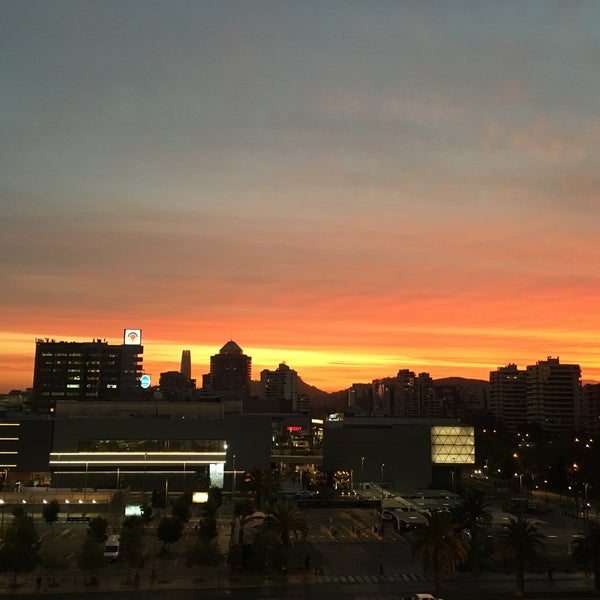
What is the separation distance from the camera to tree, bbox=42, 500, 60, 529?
227 ft

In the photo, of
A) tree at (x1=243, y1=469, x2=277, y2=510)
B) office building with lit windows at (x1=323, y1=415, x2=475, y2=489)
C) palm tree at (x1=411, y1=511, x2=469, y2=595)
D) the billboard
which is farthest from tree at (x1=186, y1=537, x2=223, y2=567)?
the billboard

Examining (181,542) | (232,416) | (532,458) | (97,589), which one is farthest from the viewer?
(532,458)

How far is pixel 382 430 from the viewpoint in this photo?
367 feet

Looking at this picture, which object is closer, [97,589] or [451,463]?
[97,589]

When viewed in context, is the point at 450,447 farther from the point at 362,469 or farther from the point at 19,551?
the point at 19,551

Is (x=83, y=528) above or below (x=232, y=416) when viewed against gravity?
below

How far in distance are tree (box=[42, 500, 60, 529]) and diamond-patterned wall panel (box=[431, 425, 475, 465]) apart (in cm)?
6862

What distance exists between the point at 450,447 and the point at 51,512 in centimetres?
7229

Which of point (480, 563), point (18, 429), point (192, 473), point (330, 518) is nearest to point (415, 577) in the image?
point (480, 563)

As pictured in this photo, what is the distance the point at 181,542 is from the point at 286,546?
547 inches

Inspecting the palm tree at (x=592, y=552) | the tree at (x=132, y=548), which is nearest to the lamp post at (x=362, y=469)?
the palm tree at (x=592, y=552)

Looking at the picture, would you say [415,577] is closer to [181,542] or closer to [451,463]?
[181,542]

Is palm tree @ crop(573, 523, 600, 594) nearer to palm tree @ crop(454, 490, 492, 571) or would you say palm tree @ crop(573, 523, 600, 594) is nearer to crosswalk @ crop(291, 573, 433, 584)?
palm tree @ crop(454, 490, 492, 571)

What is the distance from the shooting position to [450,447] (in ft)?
380
